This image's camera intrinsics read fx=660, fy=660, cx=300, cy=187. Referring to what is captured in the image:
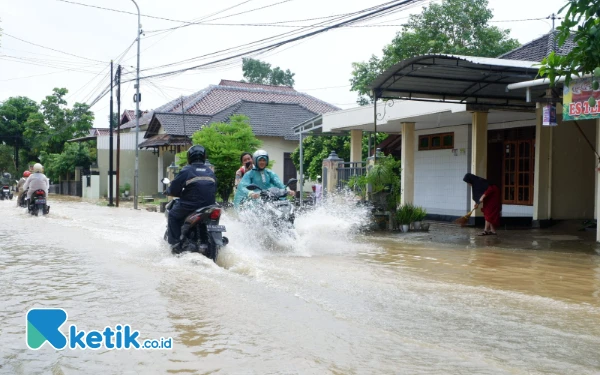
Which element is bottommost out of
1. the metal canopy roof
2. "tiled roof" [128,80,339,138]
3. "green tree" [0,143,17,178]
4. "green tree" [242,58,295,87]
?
"green tree" [0,143,17,178]

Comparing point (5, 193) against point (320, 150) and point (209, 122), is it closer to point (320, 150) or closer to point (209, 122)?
point (209, 122)

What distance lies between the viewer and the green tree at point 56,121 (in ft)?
156

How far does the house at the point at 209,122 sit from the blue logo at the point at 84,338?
24.5 meters

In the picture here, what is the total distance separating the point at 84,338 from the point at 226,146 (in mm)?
17517

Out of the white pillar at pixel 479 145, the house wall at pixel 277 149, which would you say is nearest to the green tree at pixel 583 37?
the white pillar at pixel 479 145

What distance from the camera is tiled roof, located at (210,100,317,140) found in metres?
33.9

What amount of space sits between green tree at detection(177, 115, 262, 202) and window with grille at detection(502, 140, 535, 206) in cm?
875

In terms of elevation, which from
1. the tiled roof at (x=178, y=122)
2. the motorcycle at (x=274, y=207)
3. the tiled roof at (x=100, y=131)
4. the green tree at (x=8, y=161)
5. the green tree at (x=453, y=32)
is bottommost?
the motorcycle at (x=274, y=207)

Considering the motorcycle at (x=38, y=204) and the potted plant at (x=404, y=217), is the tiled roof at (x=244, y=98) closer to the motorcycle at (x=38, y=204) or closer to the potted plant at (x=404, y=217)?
the motorcycle at (x=38, y=204)

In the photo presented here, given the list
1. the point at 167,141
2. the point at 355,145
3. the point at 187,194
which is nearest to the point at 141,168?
the point at 167,141

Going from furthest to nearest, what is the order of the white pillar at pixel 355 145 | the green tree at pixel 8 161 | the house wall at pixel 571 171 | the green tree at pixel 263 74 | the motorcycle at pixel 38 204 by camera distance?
the green tree at pixel 263 74, the green tree at pixel 8 161, the white pillar at pixel 355 145, the motorcycle at pixel 38 204, the house wall at pixel 571 171

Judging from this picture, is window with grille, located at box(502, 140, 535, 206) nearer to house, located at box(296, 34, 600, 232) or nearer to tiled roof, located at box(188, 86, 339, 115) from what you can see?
house, located at box(296, 34, 600, 232)

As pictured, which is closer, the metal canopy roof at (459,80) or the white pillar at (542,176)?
the metal canopy roof at (459,80)

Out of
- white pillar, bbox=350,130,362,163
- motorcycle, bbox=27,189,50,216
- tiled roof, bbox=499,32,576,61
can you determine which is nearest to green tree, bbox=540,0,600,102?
tiled roof, bbox=499,32,576,61
